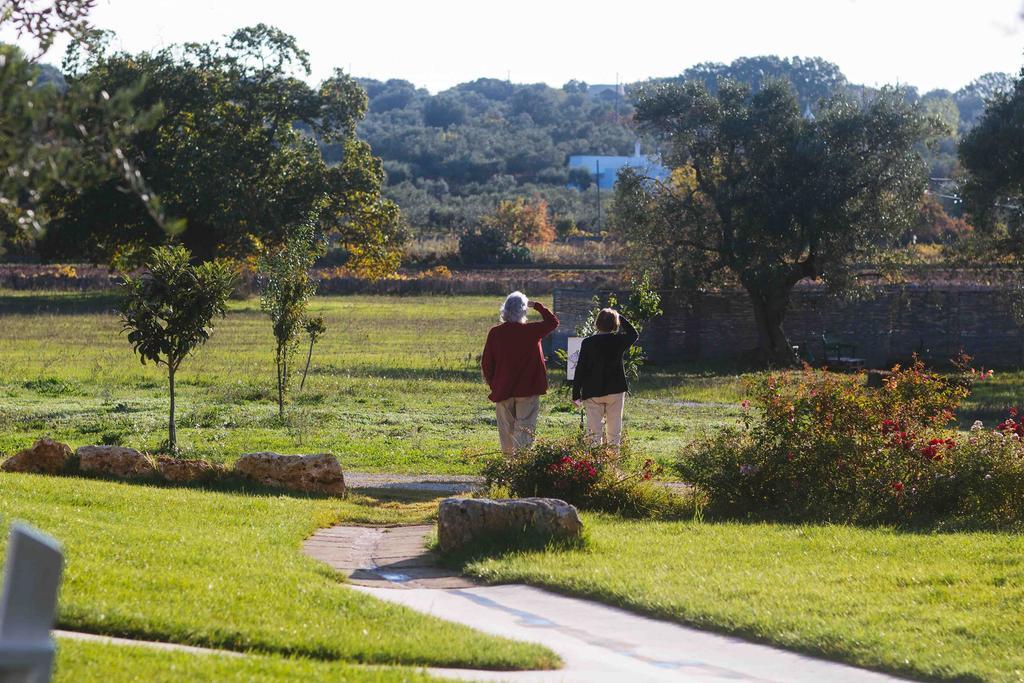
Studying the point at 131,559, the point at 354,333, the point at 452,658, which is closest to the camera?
the point at 452,658

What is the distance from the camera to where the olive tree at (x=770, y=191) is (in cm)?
3722

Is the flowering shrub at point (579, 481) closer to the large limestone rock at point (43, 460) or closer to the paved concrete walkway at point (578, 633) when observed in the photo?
the paved concrete walkway at point (578, 633)

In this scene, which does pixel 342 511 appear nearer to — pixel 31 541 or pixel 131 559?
pixel 131 559

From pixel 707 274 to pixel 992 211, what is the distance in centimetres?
813

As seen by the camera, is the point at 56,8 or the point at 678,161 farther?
the point at 678,161

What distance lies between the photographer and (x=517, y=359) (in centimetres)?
1386

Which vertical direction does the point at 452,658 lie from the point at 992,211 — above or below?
below

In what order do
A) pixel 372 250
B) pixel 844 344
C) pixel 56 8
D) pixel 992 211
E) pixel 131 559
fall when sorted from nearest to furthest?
pixel 56 8 → pixel 131 559 → pixel 992 211 → pixel 844 344 → pixel 372 250

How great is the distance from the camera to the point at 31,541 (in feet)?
10.1

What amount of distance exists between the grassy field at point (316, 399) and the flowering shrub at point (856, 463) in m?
3.09

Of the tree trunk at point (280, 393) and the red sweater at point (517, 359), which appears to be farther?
the tree trunk at point (280, 393)

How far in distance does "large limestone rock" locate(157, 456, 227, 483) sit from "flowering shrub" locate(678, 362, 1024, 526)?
4999 millimetres

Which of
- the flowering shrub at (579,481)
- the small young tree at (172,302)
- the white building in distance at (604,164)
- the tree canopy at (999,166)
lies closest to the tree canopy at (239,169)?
the tree canopy at (999,166)

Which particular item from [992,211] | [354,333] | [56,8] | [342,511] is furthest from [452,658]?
[354,333]
